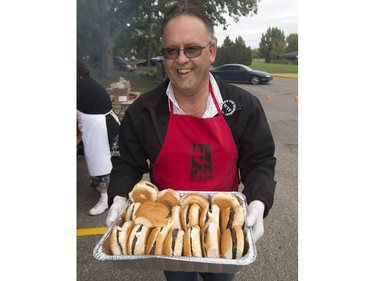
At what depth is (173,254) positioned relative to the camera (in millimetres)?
1199

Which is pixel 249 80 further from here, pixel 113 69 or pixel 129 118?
pixel 129 118

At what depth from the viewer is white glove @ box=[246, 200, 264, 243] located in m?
1.36

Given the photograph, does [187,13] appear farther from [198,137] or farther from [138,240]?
[138,240]

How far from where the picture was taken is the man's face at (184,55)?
4.58 ft

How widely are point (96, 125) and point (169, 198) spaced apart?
2.18 m

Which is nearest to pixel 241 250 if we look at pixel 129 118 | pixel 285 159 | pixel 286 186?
pixel 129 118

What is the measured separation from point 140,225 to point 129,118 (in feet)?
1.89

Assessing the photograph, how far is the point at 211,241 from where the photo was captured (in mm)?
1230

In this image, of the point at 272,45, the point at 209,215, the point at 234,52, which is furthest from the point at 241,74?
the point at 209,215

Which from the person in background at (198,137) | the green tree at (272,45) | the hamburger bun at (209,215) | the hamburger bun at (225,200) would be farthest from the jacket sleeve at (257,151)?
the green tree at (272,45)

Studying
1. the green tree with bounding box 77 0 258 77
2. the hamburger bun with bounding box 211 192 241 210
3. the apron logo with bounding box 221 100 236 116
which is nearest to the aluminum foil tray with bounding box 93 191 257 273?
the hamburger bun with bounding box 211 192 241 210

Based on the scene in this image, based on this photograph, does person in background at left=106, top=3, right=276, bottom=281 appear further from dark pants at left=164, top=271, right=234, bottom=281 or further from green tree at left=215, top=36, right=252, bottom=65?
green tree at left=215, top=36, right=252, bottom=65

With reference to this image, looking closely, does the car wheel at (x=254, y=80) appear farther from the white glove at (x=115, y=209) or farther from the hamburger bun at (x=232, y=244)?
the hamburger bun at (x=232, y=244)

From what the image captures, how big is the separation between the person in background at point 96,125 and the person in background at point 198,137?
73.7 inches
